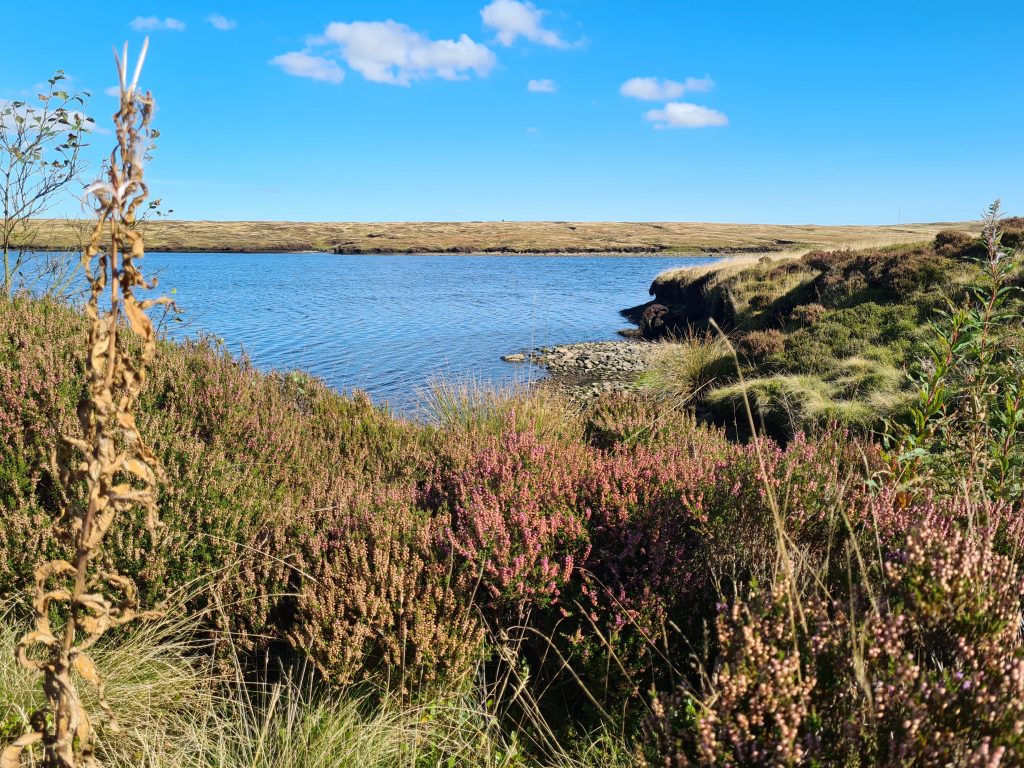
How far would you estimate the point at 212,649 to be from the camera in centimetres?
369

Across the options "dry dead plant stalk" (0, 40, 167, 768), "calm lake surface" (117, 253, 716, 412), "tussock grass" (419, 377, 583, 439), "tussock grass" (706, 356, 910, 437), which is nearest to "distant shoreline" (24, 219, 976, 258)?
"calm lake surface" (117, 253, 716, 412)

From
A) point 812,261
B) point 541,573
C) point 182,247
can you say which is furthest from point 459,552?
point 182,247

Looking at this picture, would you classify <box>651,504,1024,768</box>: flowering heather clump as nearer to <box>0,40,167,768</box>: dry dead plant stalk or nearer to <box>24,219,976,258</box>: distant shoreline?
<box>0,40,167,768</box>: dry dead plant stalk

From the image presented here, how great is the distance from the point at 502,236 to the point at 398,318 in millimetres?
95512

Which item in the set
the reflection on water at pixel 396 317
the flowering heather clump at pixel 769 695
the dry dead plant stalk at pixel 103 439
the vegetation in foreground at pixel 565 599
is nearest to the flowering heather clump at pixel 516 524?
the vegetation in foreground at pixel 565 599

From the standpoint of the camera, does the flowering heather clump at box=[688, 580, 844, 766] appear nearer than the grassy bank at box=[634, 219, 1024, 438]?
Yes

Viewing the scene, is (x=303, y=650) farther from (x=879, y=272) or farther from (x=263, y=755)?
(x=879, y=272)

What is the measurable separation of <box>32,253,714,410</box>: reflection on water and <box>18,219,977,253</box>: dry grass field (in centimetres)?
4232

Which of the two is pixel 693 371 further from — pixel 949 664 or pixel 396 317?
pixel 396 317

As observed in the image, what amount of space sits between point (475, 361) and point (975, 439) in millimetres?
17760

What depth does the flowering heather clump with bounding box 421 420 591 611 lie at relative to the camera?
11.2ft

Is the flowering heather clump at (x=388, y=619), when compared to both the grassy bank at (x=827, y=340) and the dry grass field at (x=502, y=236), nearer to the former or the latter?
the grassy bank at (x=827, y=340)

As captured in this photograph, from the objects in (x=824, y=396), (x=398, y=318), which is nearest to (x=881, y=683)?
(x=824, y=396)

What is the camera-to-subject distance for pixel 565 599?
3553mm
